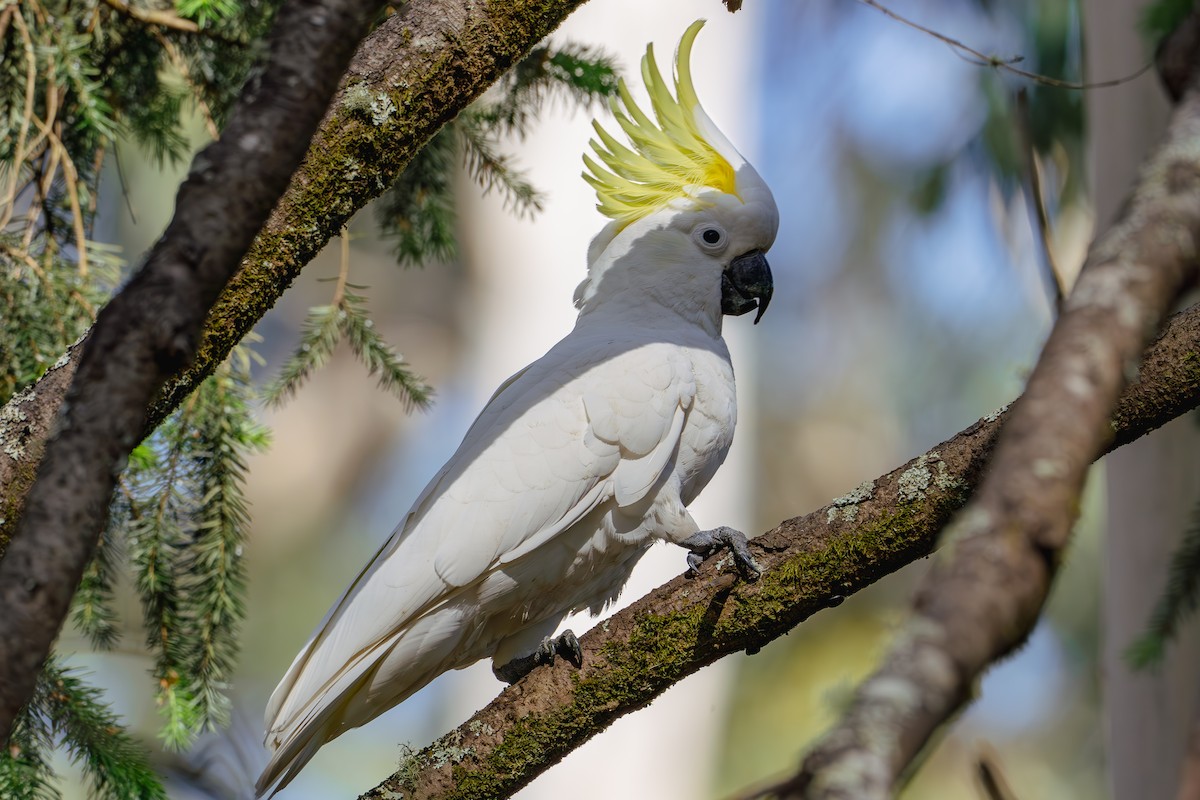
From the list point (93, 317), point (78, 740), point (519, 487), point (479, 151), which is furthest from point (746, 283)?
point (78, 740)

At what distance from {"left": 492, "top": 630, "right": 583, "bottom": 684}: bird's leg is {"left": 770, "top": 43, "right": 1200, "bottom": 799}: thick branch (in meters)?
1.32

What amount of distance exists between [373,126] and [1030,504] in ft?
4.42

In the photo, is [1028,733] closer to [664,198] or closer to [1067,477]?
[664,198]

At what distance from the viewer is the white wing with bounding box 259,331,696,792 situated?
87.7 inches

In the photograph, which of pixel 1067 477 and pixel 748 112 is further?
pixel 748 112

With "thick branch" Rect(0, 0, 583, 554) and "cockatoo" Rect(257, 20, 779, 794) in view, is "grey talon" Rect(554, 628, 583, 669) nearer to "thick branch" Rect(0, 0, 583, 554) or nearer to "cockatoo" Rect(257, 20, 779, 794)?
"cockatoo" Rect(257, 20, 779, 794)

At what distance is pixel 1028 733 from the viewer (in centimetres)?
1485

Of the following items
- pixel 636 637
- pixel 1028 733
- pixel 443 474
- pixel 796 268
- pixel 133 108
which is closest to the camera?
pixel 636 637

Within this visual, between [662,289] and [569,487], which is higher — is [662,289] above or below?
above

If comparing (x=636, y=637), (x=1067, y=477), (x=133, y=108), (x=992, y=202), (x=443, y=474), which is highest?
(x=992, y=202)

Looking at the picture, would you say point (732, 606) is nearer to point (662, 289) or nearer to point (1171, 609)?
point (1171, 609)

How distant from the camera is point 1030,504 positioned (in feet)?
2.46

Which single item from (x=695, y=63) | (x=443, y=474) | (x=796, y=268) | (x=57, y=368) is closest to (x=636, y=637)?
(x=443, y=474)

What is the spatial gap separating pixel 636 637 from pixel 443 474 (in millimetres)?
785
